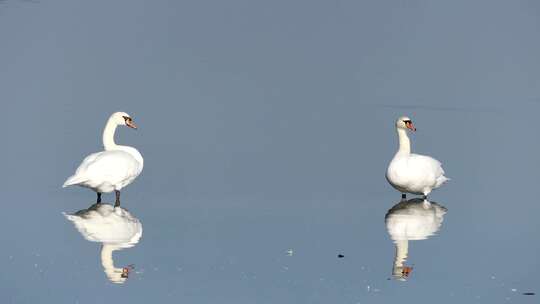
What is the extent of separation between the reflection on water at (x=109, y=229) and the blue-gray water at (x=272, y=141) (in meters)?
0.16

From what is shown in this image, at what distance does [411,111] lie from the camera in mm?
28141

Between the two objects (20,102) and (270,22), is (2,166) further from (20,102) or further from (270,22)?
(270,22)

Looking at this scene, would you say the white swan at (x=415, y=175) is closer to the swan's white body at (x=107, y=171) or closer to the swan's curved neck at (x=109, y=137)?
the swan's white body at (x=107, y=171)

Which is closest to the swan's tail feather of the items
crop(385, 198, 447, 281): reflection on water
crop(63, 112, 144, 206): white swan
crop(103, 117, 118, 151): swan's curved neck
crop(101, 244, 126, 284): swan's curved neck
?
crop(63, 112, 144, 206): white swan

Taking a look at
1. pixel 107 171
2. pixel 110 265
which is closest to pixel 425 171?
pixel 107 171

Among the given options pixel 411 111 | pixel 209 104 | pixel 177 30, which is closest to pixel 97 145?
pixel 209 104

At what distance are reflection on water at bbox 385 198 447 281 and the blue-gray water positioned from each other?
0.53 ft

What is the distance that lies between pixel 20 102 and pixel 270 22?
1227cm

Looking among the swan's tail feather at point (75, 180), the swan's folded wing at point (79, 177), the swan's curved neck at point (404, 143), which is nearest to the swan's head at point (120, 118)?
the swan's folded wing at point (79, 177)

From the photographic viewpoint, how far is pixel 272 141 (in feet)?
80.3

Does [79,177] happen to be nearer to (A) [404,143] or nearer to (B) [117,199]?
(B) [117,199]

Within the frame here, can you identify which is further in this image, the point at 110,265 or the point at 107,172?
the point at 107,172

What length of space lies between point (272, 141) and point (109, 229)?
8219mm

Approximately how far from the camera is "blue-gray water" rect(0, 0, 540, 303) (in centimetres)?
1411
